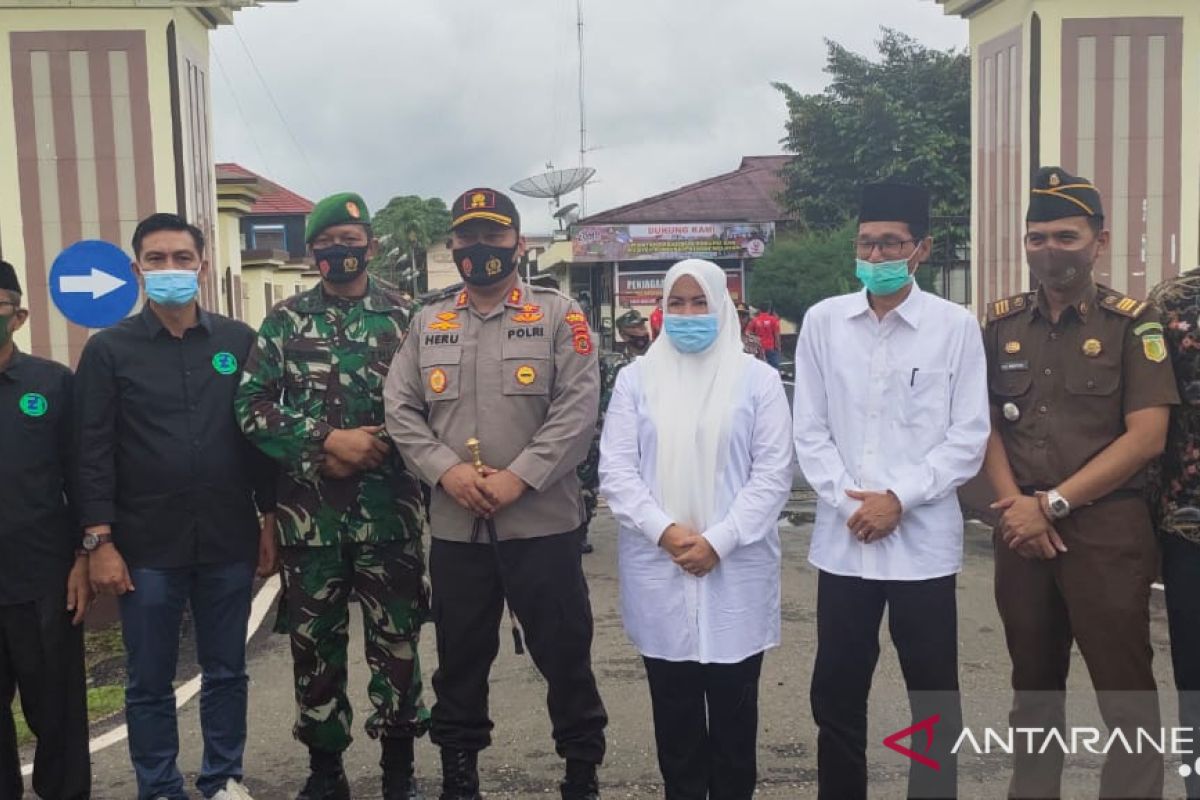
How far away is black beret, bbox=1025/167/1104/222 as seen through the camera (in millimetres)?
3635

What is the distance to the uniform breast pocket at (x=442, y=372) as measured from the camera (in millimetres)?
3955

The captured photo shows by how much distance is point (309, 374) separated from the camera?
413cm

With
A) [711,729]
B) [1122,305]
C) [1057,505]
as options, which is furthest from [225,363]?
[1122,305]

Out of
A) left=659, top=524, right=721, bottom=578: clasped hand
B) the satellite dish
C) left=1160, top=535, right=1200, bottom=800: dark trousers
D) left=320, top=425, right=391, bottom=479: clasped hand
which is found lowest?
left=1160, top=535, right=1200, bottom=800: dark trousers

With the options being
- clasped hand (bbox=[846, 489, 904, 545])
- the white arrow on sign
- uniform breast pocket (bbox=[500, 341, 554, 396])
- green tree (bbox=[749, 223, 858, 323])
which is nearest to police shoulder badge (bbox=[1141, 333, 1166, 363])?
clasped hand (bbox=[846, 489, 904, 545])

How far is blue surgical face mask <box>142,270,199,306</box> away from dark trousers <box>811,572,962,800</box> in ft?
7.75

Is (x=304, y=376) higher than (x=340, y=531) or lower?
higher

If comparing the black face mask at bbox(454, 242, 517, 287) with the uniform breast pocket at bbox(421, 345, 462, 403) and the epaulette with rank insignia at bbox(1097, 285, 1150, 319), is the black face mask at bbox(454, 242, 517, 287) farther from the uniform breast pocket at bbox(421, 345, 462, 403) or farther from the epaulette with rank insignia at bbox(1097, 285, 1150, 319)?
the epaulette with rank insignia at bbox(1097, 285, 1150, 319)

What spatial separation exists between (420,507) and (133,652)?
108 cm

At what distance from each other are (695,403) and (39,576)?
2240 mm

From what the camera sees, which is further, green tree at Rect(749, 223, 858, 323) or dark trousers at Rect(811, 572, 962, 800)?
green tree at Rect(749, 223, 858, 323)

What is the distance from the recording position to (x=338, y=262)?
415 cm

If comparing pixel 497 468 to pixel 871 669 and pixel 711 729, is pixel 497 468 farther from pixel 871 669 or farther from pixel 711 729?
pixel 871 669

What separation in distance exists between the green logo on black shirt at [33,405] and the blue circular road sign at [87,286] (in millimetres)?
3090
